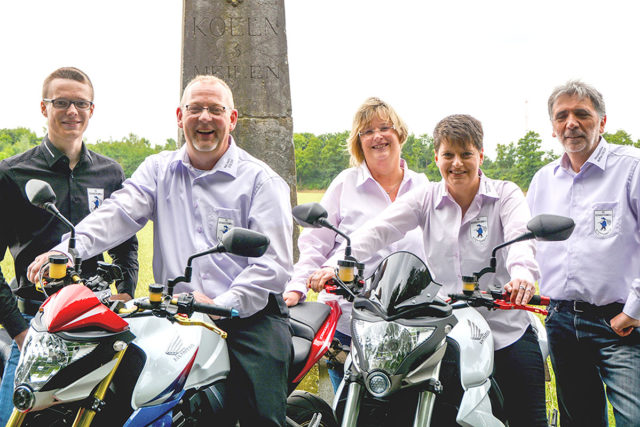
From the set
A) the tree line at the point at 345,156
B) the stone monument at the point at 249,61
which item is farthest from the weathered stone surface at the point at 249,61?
the tree line at the point at 345,156

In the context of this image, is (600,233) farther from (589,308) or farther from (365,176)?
(365,176)

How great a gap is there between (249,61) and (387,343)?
352 cm

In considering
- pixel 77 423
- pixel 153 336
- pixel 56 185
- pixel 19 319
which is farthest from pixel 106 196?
pixel 77 423

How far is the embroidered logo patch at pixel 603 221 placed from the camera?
10.2ft

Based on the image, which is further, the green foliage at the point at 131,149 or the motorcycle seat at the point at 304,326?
the green foliage at the point at 131,149

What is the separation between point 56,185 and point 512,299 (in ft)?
7.88

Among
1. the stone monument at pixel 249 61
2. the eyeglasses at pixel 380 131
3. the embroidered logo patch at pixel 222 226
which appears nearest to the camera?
the embroidered logo patch at pixel 222 226

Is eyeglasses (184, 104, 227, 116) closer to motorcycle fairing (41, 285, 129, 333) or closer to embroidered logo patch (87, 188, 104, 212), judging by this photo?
embroidered logo patch (87, 188, 104, 212)

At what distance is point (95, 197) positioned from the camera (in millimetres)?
3301

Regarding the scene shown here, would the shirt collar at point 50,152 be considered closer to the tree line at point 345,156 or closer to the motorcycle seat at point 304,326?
the tree line at point 345,156

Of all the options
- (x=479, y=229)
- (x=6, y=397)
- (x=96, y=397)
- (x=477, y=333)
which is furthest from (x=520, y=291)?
(x=6, y=397)

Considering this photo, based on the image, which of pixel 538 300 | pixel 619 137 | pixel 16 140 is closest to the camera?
pixel 538 300

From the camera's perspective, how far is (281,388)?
2641 millimetres

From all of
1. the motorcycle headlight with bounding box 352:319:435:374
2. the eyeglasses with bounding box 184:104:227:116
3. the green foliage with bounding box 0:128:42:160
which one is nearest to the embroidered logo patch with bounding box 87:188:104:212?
the eyeglasses with bounding box 184:104:227:116
